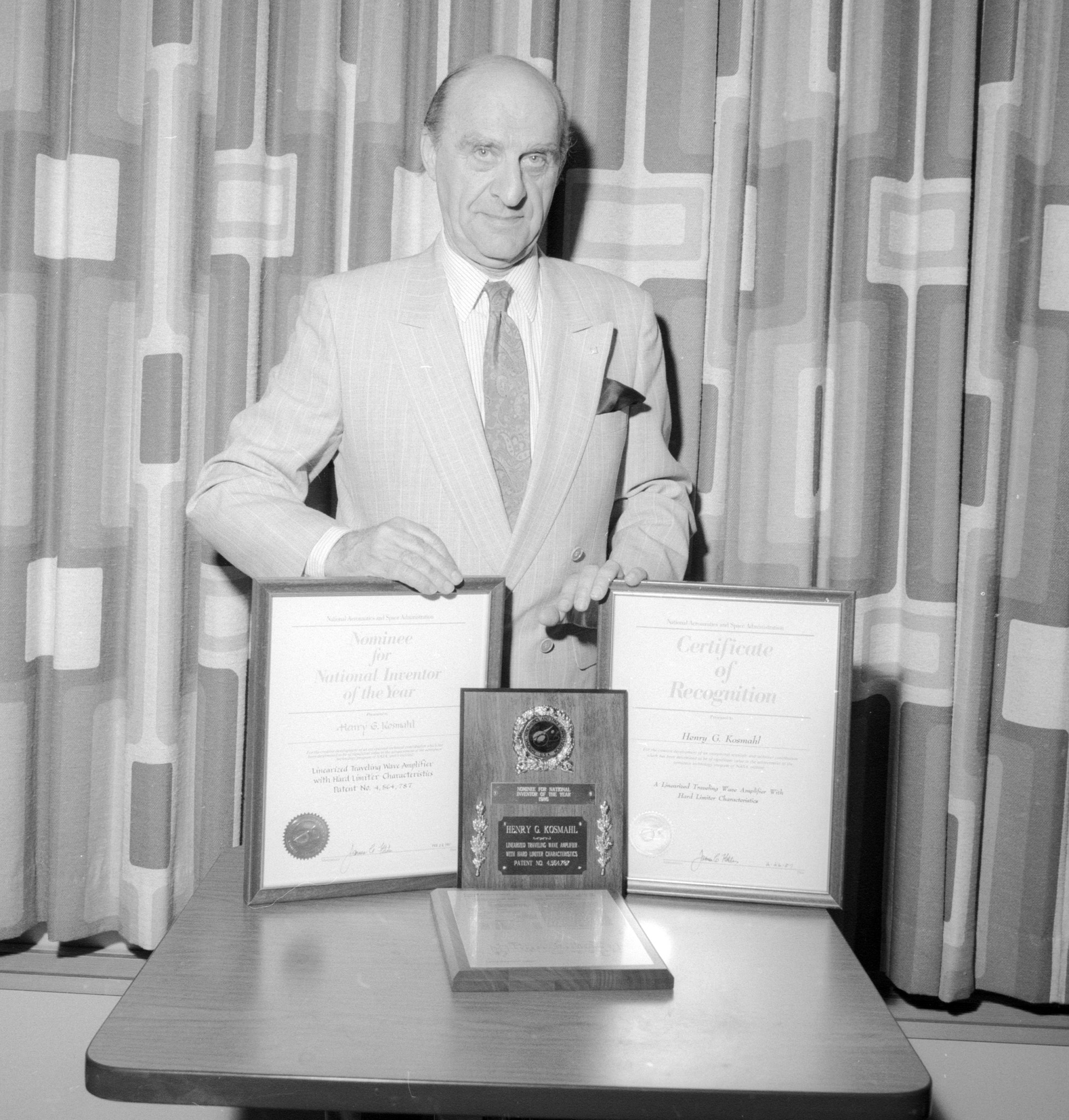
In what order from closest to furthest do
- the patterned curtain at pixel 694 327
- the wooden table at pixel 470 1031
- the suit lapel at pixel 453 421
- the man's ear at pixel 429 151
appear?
the wooden table at pixel 470 1031 < the suit lapel at pixel 453 421 < the man's ear at pixel 429 151 < the patterned curtain at pixel 694 327

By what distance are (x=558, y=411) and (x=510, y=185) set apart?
29 centimetres

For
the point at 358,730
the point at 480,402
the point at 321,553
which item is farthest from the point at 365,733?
the point at 480,402

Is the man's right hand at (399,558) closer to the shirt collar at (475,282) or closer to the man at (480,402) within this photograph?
the man at (480,402)

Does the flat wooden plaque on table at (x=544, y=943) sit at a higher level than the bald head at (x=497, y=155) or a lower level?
lower

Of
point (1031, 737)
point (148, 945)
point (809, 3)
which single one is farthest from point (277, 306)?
point (1031, 737)

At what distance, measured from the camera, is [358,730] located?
39.4 inches

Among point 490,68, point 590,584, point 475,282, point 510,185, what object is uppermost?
point 490,68

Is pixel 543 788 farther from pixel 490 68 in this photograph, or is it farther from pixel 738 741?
pixel 490 68

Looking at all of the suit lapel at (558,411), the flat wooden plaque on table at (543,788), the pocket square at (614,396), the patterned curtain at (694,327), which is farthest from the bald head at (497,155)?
the flat wooden plaque on table at (543,788)

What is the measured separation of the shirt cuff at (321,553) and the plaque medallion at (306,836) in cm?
29

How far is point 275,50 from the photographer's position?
1.73 meters

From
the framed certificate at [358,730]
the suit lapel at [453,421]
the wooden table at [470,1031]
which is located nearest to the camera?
the wooden table at [470,1031]

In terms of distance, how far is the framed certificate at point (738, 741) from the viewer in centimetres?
102

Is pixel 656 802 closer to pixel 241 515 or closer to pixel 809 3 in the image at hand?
pixel 241 515
